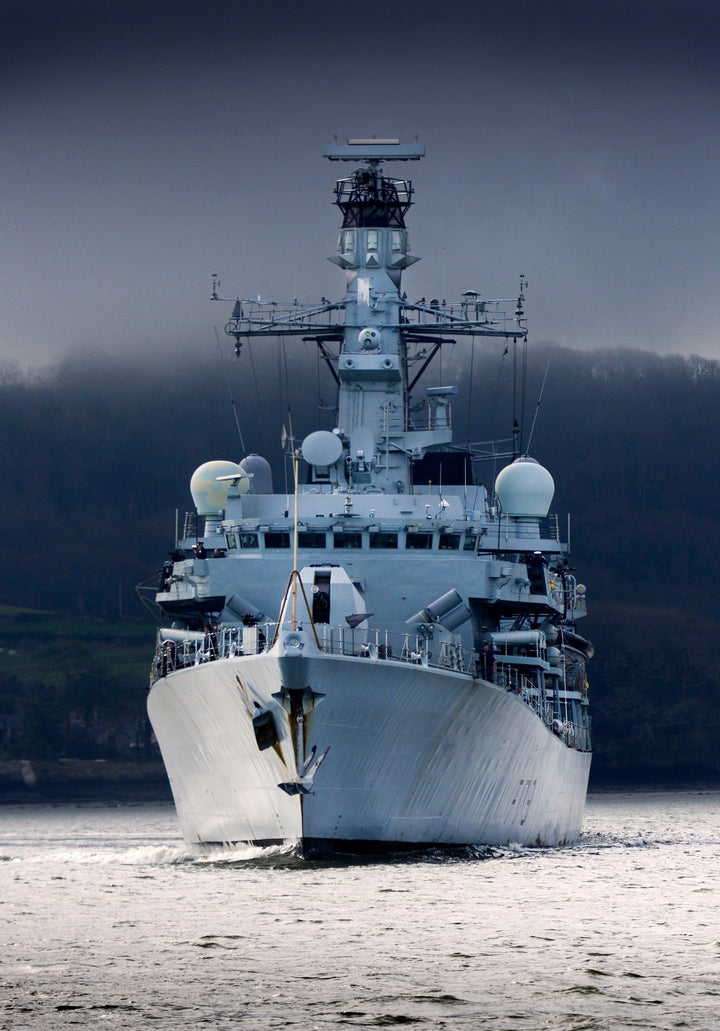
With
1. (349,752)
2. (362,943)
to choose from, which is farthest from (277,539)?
(362,943)

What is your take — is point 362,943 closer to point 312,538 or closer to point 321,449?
point 312,538

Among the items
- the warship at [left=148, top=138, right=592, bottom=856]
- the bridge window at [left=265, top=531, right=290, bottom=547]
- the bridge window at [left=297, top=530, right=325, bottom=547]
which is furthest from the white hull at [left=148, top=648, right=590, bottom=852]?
the bridge window at [left=297, top=530, right=325, bottom=547]

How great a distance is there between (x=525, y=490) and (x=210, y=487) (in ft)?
24.7

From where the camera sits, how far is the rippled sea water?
15.0 meters

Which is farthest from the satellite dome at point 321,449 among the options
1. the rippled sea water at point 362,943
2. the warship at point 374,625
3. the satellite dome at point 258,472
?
the rippled sea water at point 362,943

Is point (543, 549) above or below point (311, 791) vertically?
above

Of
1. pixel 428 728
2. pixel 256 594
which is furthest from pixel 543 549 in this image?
pixel 428 728

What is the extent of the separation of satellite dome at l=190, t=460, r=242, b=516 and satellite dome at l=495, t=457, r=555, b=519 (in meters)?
6.46

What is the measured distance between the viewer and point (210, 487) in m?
38.2

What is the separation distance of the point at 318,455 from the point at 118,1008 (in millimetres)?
20841

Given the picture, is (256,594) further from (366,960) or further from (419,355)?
(366,960)

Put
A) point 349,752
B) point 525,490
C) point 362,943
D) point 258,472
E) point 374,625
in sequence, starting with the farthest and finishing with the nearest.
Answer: point 258,472, point 525,490, point 374,625, point 349,752, point 362,943

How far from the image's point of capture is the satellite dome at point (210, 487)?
3800 centimetres

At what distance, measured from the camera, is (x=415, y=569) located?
3206cm
